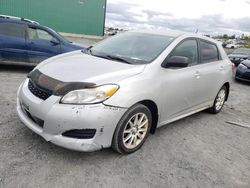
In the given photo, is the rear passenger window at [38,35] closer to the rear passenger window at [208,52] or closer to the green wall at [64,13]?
the rear passenger window at [208,52]

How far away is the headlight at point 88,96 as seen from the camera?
2.76 metres

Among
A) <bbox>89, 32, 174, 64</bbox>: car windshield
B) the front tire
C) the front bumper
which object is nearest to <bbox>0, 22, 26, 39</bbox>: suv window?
<bbox>89, 32, 174, 64</bbox>: car windshield

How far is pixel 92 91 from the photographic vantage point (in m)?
2.80

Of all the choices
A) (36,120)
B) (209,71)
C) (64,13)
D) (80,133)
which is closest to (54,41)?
(209,71)

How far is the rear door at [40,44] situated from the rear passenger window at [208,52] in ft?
15.3

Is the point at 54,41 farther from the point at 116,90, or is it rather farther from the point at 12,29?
the point at 116,90

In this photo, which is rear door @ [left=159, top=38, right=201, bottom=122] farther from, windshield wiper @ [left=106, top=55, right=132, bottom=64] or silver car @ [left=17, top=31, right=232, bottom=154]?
windshield wiper @ [left=106, top=55, right=132, bottom=64]

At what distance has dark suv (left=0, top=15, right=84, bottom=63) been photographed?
22.8ft

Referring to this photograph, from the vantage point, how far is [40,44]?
7418 millimetres

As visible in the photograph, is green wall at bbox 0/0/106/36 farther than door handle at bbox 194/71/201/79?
Yes

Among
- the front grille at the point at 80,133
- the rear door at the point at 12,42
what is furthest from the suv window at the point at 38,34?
the front grille at the point at 80,133

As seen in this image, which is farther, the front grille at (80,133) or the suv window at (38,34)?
the suv window at (38,34)

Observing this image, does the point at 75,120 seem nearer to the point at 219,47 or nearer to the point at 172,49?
the point at 172,49

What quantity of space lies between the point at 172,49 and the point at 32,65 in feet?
16.8
